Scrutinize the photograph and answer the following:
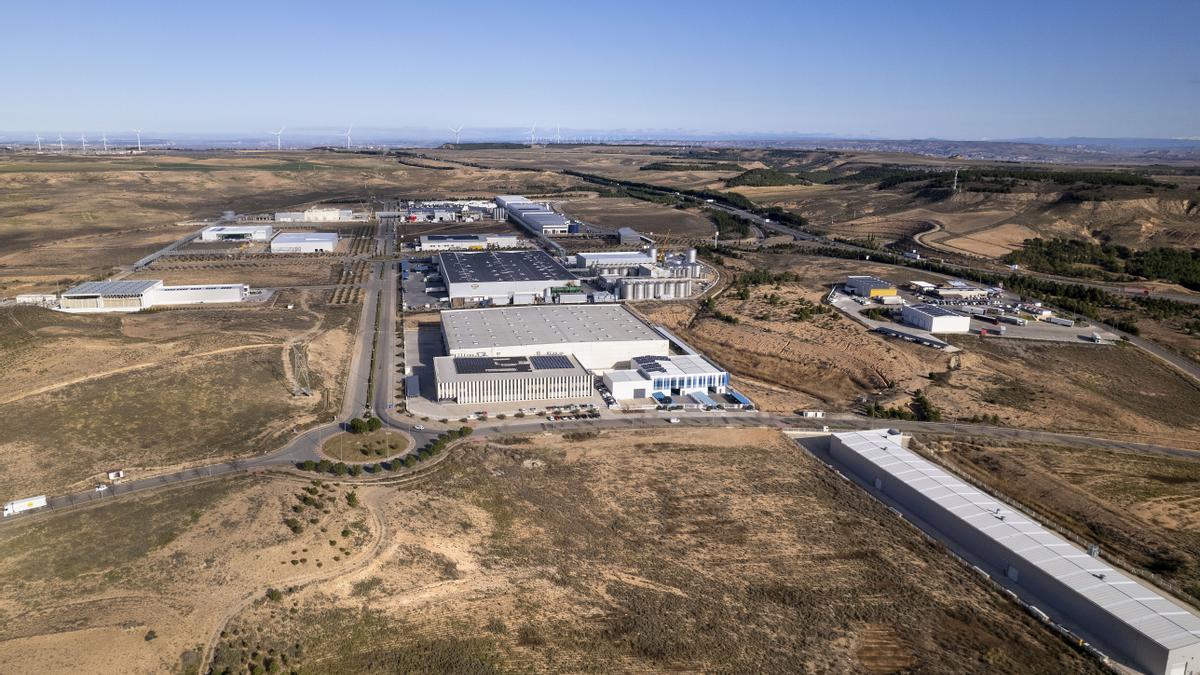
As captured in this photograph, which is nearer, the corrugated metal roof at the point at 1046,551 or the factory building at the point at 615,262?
the corrugated metal roof at the point at 1046,551

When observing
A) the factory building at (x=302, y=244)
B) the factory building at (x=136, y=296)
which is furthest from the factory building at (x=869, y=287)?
the factory building at (x=302, y=244)

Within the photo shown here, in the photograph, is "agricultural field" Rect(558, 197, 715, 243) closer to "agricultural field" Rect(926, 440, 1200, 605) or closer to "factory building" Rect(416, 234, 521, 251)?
"factory building" Rect(416, 234, 521, 251)

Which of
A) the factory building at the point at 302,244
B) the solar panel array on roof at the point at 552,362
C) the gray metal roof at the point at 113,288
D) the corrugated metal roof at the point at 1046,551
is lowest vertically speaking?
the corrugated metal roof at the point at 1046,551

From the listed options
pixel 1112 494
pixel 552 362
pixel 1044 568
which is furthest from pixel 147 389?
pixel 1112 494

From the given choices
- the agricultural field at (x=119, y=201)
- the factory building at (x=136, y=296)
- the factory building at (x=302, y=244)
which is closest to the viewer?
the factory building at (x=136, y=296)

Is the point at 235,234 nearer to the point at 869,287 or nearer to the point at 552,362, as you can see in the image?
the point at 552,362

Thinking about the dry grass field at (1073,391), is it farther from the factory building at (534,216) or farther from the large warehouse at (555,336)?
the factory building at (534,216)
